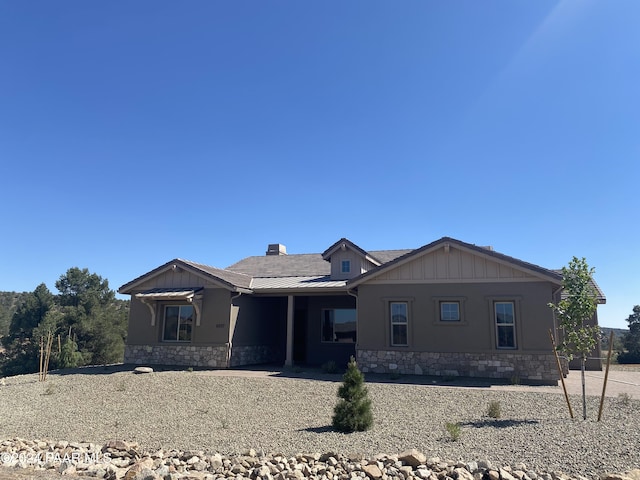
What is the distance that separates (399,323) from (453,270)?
8.19 ft

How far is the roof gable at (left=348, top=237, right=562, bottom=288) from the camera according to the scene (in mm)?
13594

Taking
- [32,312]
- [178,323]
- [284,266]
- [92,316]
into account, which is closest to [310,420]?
[178,323]

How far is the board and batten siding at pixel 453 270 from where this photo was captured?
1381 centimetres

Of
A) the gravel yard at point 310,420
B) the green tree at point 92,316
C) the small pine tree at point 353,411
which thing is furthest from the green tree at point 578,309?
the green tree at point 92,316

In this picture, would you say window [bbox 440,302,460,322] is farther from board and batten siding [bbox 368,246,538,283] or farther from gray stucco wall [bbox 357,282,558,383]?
board and batten siding [bbox 368,246,538,283]

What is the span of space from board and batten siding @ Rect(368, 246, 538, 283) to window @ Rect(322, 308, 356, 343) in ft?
11.0

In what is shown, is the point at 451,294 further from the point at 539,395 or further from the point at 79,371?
the point at 79,371

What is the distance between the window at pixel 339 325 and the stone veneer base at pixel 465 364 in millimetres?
2979

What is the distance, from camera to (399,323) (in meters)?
14.8

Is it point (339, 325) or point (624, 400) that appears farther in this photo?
point (339, 325)

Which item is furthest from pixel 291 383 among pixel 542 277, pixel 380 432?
pixel 542 277

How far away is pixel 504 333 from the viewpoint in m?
13.6

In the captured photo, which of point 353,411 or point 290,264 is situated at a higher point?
point 290,264

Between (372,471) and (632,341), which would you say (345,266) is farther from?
(632,341)
